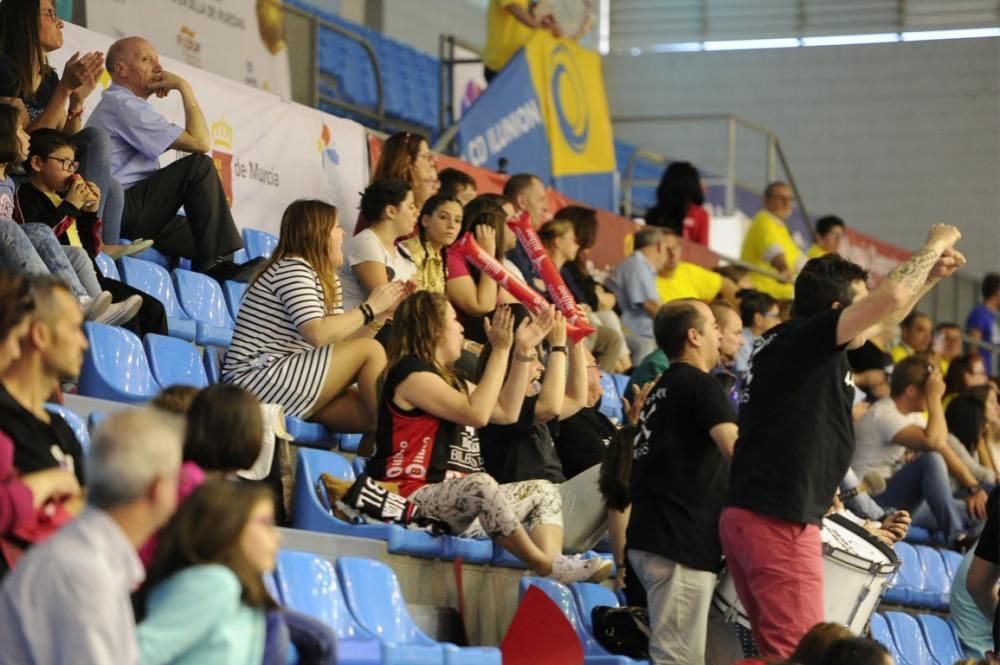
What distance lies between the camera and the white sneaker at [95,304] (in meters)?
4.92

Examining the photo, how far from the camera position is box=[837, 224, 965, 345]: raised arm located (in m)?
3.90

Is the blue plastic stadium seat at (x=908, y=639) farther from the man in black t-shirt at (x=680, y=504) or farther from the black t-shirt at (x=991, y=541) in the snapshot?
the man in black t-shirt at (x=680, y=504)

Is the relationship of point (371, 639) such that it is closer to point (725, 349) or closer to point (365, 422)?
point (365, 422)

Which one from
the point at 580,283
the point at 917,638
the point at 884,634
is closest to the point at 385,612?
the point at 884,634

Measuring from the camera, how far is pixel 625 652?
16.0ft

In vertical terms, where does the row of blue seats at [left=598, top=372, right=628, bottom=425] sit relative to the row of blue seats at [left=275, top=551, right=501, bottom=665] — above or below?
above

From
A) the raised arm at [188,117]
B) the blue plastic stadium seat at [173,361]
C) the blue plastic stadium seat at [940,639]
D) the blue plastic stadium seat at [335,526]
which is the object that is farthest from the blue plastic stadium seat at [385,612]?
the blue plastic stadium seat at [940,639]

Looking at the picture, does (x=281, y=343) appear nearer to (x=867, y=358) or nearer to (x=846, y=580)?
(x=846, y=580)

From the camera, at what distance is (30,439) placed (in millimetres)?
3023

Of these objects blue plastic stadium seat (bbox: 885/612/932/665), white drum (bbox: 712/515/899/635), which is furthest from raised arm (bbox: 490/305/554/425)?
blue plastic stadium seat (bbox: 885/612/932/665)

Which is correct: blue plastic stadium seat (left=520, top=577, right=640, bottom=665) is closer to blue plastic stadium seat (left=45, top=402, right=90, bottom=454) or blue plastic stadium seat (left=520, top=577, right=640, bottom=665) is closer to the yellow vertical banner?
blue plastic stadium seat (left=45, top=402, right=90, bottom=454)

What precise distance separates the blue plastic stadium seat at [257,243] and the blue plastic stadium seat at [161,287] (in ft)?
2.80

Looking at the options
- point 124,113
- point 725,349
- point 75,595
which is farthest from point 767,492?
point 124,113

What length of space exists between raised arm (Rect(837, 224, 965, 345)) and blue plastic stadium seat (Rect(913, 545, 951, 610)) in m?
3.15
